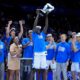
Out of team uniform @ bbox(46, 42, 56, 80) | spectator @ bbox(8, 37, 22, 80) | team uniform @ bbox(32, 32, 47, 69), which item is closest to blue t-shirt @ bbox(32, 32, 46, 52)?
team uniform @ bbox(32, 32, 47, 69)

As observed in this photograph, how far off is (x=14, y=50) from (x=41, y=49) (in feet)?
3.18

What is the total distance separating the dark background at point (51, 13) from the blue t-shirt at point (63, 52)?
7869 mm

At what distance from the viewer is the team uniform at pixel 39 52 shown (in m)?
11.3

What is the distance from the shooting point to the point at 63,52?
12.7 m

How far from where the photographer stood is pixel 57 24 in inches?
845

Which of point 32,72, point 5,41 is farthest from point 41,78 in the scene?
point 5,41

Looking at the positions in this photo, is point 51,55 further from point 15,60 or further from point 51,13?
point 51,13

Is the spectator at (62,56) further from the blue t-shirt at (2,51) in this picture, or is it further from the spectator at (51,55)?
the blue t-shirt at (2,51)

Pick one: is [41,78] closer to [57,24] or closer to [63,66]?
[63,66]

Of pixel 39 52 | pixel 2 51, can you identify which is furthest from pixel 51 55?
pixel 2 51

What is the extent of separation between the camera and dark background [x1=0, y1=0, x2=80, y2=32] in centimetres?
2101

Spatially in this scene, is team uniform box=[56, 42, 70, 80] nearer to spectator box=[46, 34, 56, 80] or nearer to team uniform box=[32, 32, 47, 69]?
spectator box=[46, 34, 56, 80]

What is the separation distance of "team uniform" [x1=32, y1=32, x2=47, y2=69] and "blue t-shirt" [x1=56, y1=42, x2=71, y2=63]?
1309 mm

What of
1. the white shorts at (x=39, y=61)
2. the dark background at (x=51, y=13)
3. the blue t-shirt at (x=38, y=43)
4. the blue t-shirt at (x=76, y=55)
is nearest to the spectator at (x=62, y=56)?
the blue t-shirt at (x=76, y=55)
